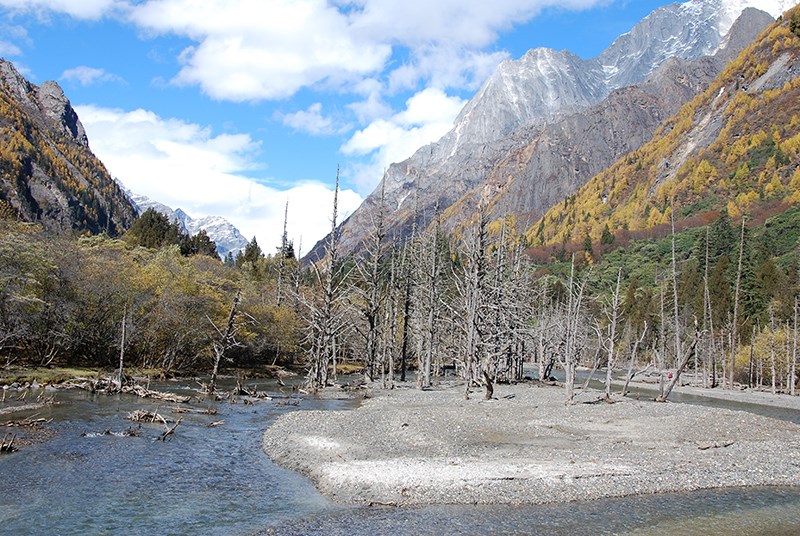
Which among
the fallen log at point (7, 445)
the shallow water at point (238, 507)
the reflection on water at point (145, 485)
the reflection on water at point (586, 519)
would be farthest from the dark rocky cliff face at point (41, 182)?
the reflection on water at point (586, 519)

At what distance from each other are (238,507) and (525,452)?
10.4m

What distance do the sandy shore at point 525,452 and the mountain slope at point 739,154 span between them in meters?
128

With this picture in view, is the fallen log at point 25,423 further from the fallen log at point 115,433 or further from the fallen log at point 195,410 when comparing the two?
the fallen log at point 195,410

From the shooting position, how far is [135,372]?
150ft

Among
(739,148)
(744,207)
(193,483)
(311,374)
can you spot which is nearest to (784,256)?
(744,207)

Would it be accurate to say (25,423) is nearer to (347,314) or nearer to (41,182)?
(347,314)

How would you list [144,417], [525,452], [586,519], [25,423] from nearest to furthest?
[586,519] < [525,452] < [25,423] < [144,417]

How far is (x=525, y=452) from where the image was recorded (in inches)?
823

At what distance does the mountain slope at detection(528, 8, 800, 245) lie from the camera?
146500mm

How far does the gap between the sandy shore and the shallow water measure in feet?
2.57

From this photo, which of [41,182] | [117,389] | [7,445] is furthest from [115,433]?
[41,182]

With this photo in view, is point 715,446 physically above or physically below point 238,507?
above

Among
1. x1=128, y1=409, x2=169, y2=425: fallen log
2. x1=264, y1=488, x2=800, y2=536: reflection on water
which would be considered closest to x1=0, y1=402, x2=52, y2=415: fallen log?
x1=128, y1=409, x2=169, y2=425: fallen log

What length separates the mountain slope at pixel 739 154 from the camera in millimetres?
146500
